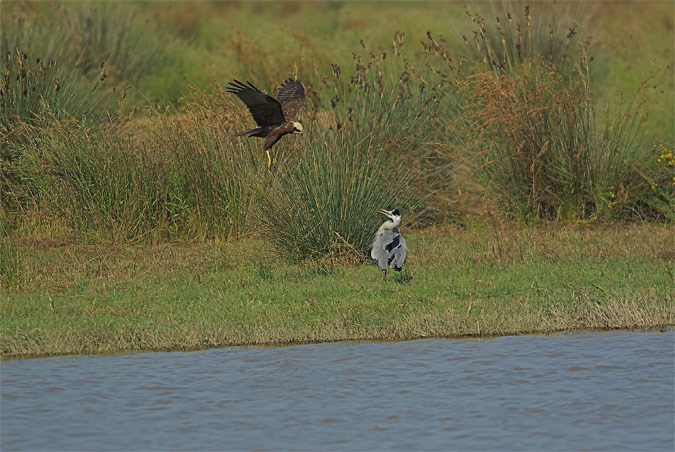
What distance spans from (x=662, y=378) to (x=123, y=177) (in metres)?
6.57

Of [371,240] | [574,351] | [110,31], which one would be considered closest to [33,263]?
[371,240]

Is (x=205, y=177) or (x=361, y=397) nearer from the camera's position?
(x=361, y=397)

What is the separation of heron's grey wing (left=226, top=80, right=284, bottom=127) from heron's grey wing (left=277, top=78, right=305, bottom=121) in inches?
5.5

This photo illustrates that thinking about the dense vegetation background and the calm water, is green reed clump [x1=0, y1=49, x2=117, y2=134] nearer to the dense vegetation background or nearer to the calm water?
the dense vegetation background

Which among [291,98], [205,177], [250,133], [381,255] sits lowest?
[381,255]

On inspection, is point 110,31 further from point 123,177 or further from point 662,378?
point 662,378

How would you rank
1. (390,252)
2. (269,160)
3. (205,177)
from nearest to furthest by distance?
(390,252)
(269,160)
(205,177)

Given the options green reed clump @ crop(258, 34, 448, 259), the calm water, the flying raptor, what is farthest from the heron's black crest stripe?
the flying raptor

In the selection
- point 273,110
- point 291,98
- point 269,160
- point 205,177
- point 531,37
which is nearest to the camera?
point 273,110

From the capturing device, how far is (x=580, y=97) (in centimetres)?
1230

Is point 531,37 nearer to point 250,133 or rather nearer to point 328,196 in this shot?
point 250,133

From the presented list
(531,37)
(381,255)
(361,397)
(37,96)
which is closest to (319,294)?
(381,255)

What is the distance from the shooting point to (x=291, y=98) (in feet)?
36.8

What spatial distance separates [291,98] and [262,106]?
1.57ft
